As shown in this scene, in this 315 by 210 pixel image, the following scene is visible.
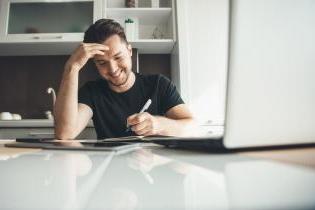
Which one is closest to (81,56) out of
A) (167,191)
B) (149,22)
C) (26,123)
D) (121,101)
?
(121,101)

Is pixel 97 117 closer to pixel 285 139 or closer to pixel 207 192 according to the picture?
pixel 285 139

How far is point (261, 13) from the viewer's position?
12.2 inches

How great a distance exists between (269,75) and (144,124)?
701mm

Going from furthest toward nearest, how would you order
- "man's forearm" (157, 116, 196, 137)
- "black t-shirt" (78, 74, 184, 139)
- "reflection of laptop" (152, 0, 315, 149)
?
"black t-shirt" (78, 74, 184, 139)
"man's forearm" (157, 116, 196, 137)
"reflection of laptop" (152, 0, 315, 149)

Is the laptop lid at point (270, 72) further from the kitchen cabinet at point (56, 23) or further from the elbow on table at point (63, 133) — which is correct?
the kitchen cabinet at point (56, 23)

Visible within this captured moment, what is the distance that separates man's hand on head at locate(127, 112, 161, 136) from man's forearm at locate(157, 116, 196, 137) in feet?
0.19

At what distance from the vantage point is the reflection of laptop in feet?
1.00

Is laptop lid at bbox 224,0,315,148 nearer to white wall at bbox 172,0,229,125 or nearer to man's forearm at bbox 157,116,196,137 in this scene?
man's forearm at bbox 157,116,196,137

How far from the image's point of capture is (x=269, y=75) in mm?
314

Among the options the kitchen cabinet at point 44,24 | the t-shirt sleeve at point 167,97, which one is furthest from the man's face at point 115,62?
the kitchen cabinet at point 44,24

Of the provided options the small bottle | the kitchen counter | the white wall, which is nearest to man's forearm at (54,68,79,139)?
the kitchen counter

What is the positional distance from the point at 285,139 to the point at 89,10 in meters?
2.46

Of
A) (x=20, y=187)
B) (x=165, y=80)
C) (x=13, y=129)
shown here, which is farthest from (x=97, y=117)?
(x=20, y=187)

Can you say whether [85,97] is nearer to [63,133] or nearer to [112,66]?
[112,66]
